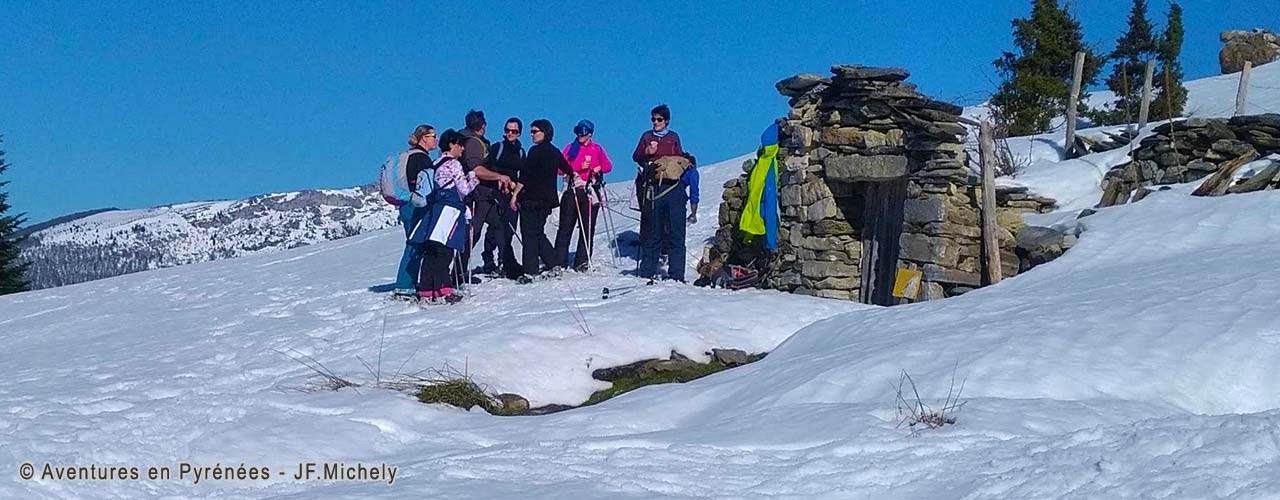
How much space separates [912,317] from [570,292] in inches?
164

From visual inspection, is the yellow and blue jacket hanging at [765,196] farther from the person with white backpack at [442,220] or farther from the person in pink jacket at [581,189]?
the person with white backpack at [442,220]

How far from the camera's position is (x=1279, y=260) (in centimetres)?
756

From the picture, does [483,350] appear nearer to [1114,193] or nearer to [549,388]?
Answer: [549,388]

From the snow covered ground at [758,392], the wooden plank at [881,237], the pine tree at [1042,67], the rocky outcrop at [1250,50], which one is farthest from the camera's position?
the rocky outcrop at [1250,50]

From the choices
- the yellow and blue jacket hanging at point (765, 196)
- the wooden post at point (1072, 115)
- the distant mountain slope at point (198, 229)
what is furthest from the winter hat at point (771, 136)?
the distant mountain slope at point (198, 229)

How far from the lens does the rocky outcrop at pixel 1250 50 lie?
34938 millimetres

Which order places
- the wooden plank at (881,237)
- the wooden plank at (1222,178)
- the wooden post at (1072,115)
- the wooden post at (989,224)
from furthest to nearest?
1. the wooden post at (1072,115)
2. the wooden plank at (881,237)
3. the wooden post at (989,224)
4. the wooden plank at (1222,178)

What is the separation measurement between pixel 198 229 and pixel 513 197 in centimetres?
10003

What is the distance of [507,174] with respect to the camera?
12133 mm

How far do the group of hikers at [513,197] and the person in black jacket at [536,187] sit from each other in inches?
0.4

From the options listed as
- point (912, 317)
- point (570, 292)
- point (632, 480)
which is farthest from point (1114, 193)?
point (632, 480)

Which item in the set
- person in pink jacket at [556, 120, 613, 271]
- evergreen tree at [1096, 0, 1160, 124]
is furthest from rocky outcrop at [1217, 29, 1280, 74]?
person in pink jacket at [556, 120, 613, 271]

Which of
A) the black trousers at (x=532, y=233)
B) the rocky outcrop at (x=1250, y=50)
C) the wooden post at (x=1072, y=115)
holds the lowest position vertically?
the black trousers at (x=532, y=233)

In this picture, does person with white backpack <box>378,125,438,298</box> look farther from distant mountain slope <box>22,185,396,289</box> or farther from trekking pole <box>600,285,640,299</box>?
distant mountain slope <box>22,185,396,289</box>
